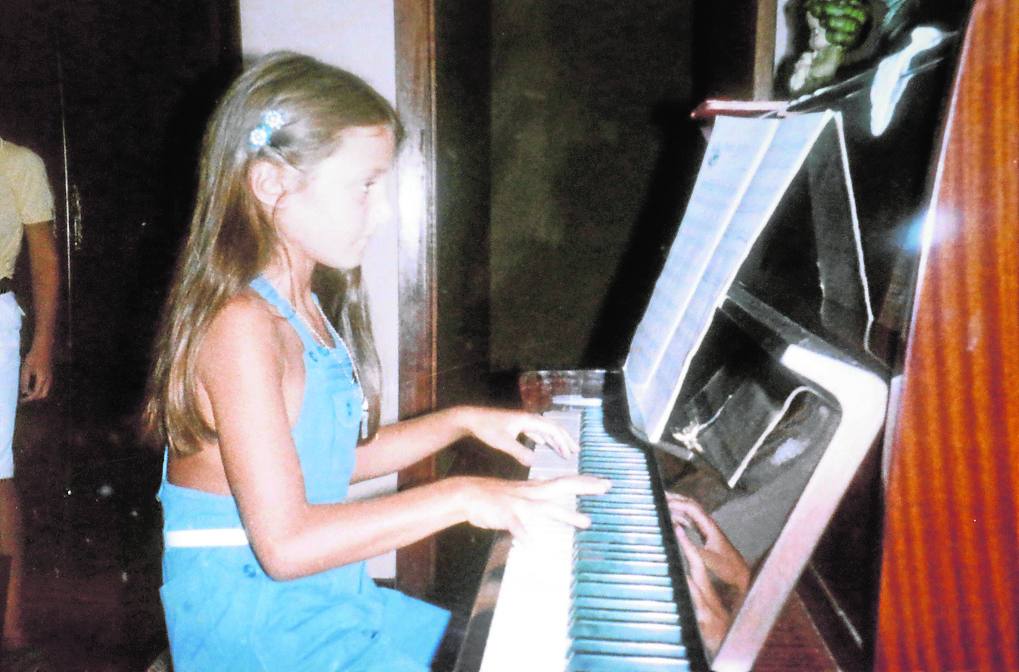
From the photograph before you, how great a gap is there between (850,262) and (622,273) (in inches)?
141

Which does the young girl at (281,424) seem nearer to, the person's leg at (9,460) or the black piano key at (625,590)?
the black piano key at (625,590)

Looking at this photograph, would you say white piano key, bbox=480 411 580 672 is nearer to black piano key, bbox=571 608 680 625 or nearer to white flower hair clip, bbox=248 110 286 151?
black piano key, bbox=571 608 680 625

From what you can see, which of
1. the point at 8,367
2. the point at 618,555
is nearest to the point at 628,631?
the point at 618,555

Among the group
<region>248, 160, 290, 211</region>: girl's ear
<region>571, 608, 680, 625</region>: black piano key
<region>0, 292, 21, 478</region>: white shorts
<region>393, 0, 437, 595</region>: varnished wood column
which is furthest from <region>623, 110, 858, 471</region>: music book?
<region>0, 292, 21, 478</region>: white shorts

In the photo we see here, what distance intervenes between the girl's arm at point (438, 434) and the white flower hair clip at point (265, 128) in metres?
0.57

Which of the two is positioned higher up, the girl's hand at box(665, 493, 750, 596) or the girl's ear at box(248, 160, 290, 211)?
the girl's ear at box(248, 160, 290, 211)

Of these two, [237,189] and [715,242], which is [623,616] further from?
[237,189]

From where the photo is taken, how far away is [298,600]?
1.02 m

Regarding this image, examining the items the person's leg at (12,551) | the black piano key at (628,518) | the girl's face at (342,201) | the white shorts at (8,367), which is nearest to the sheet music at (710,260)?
the black piano key at (628,518)

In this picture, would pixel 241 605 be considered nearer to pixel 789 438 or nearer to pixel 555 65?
pixel 789 438

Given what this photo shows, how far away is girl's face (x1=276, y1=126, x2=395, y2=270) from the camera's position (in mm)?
1062

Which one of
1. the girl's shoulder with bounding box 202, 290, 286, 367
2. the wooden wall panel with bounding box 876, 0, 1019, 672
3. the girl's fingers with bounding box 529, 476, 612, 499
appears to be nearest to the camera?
the wooden wall panel with bounding box 876, 0, 1019, 672

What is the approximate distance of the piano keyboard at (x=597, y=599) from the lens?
0.67 m

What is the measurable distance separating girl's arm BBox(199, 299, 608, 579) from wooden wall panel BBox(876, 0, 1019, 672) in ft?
1.21
